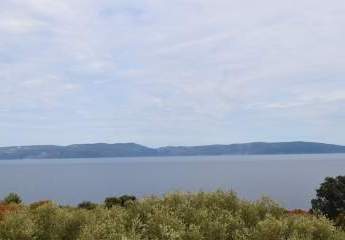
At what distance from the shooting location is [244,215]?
18.4m

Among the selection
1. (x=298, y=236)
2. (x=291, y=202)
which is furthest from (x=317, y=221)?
(x=291, y=202)

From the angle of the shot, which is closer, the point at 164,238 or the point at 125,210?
the point at 164,238

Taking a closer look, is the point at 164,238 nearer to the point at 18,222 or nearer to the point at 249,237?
the point at 249,237

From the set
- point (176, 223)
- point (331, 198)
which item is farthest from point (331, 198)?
point (176, 223)

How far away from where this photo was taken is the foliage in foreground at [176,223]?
14.6 metres

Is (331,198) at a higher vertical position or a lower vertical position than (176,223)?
lower

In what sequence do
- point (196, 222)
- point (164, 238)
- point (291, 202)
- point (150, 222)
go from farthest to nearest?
1. point (291, 202)
2. point (196, 222)
3. point (150, 222)
4. point (164, 238)

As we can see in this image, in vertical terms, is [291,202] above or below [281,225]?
below

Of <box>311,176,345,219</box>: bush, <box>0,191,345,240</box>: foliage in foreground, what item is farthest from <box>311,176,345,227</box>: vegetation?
<box>0,191,345,240</box>: foliage in foreground

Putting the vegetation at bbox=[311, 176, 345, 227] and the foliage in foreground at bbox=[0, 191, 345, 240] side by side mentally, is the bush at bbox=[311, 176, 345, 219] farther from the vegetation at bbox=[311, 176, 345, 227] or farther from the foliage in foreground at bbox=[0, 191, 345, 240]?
the foliage in foreground at bbox=[0, 191, 345, 240]

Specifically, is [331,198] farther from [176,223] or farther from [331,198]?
[176,223]

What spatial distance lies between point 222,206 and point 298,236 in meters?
4.54

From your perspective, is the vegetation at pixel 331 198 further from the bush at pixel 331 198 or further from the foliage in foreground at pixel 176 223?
the foliage in foreground at pixel 176 223

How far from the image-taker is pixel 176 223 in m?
14.9
